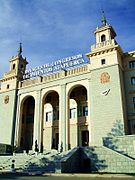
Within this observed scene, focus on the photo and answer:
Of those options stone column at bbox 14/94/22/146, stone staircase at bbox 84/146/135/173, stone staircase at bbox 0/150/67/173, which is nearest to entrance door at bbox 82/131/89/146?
stone staircase at bbox 84/146/135/173

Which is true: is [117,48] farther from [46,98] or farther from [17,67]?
[17,67]

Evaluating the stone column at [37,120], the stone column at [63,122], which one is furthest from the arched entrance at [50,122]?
the stone column at [63,122]

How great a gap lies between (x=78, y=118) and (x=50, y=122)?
5.66m

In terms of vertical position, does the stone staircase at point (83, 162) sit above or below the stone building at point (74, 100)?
below

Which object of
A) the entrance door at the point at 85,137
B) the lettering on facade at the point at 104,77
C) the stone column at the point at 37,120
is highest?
the lettering on facade at the point at 104,77

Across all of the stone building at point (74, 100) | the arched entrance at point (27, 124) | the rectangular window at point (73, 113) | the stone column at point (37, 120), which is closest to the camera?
the stone building at point (74, 100)

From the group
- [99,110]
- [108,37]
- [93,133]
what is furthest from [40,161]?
[108,37]

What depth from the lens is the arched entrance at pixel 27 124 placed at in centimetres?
3812

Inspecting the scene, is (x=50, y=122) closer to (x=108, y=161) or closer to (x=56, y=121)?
(x=56, y=121)

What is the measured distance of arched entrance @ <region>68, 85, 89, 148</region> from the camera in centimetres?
3353

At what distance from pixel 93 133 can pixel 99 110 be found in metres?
3.11

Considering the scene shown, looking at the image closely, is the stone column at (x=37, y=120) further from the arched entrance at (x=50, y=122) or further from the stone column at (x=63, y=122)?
the stone column at (x=63, y=122)

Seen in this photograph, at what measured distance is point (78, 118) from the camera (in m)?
34.5

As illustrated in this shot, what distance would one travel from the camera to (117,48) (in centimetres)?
3069
